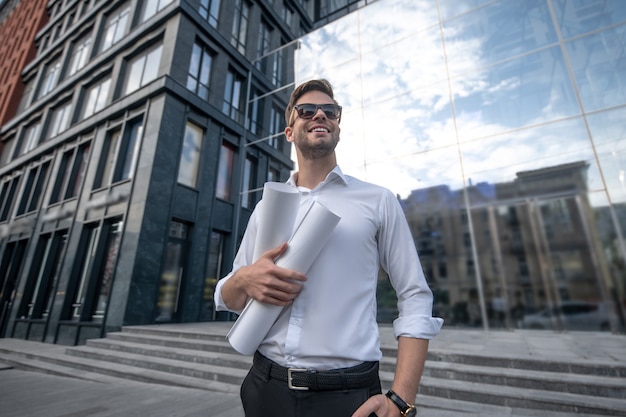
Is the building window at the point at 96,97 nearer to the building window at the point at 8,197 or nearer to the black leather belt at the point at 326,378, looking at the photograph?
the building window at the point at 8,197

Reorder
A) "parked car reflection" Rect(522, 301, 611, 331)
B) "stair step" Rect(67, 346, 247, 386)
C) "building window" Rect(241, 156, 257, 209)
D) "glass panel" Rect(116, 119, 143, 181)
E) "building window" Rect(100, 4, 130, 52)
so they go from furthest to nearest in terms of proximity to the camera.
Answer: "building window" Rect(100, 4, 130, 52) < "building window" Rect(241, 156, 257, 209) < "glass panel" Rect(116, 119, 143, 181) < "parked car reflection" Rect(522, 301, 611, 331) < "stair step" Rect(67, 346, 247, 386)

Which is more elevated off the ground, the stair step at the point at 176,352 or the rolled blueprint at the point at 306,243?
the rolled blueprint at the point at 306,243

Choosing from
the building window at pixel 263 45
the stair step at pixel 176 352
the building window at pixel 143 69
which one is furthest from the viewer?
the building window at pixel 263 45

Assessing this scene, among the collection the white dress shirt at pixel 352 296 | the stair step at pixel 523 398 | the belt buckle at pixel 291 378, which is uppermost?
the white dress shirt at pixel 352 296

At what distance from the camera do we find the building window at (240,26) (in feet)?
49.5

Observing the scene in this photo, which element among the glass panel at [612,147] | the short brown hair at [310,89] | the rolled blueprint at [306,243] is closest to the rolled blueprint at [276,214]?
the rolled blueprint at [306,243]

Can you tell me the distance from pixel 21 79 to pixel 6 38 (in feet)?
38.9

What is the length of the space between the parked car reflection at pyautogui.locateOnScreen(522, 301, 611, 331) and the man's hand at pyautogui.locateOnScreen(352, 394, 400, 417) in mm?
9002

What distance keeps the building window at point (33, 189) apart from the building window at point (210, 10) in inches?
438

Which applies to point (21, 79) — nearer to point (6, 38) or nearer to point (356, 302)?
point (6, 38)

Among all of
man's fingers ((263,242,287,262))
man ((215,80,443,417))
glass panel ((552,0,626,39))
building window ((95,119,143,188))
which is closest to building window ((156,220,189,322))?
building window ((95,119,143,188))

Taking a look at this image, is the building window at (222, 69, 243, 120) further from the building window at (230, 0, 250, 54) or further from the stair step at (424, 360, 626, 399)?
the stair step at (424, 360, 626, 399)

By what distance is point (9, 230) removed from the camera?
15.8 meters

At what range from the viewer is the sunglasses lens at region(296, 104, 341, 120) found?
1.59 m
